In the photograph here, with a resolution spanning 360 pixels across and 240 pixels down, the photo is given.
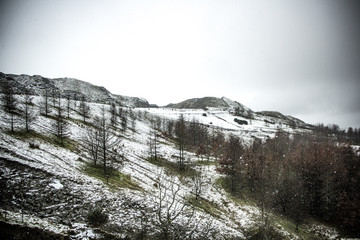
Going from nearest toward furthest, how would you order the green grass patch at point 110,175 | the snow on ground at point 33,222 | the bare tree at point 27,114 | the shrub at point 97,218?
1. the snow on ground at point 33,222
2. the shrub at point 97,218
3. the green grass patch at point 110,175
4. the bare tree at point 27,114

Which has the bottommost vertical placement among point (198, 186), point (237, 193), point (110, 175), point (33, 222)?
point (237, 193)

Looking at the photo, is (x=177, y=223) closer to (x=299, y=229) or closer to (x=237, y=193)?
(x=299, y=229)

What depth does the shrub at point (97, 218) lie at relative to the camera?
10836mm

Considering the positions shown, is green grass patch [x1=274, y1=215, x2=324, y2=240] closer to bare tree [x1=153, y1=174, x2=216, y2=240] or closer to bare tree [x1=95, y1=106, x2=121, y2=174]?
bare tree [x1=153, y1=174, x2=216, y2=240]

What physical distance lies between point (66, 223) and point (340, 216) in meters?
44.5

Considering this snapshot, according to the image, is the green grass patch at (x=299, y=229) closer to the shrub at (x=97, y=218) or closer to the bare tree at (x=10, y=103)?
the shrub at (x=97, y=218)

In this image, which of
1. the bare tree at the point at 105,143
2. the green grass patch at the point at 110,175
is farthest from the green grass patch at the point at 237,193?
the bare tree at the point at 105,143

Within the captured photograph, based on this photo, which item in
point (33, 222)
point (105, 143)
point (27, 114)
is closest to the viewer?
point (33, 222)

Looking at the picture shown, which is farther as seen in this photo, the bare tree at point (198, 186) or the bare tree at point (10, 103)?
the bare tree at point (10, 103)

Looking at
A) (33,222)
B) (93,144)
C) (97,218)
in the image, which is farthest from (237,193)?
(33,222)

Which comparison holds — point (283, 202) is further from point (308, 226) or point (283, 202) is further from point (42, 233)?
point (42, 233)

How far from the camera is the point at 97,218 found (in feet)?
36.7

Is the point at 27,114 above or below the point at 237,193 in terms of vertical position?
above

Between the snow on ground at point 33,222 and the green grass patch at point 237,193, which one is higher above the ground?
the snow on ground at point 33,222
